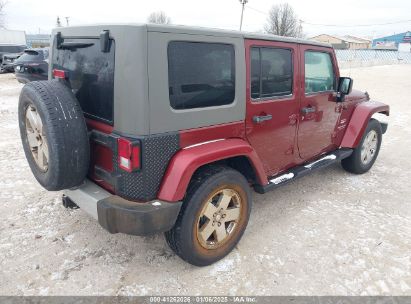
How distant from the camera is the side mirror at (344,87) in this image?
13.2 ft

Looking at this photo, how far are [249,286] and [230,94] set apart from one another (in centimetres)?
155

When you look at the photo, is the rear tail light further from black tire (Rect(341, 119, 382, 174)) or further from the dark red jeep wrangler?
black tire (Rect(341, 119, 382, 174))

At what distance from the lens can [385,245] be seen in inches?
125

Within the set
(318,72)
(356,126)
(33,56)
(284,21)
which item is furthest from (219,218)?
(284,21)

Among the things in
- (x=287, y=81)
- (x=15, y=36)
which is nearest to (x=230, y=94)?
(x=287, y=81)

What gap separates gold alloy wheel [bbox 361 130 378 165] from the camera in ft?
15.9

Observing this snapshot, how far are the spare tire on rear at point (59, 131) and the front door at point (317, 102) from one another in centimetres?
228

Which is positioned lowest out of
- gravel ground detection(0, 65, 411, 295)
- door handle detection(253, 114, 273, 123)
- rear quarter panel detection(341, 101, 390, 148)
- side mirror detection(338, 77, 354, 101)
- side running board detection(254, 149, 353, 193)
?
gravel ground detection(0, 65, 411, 295)

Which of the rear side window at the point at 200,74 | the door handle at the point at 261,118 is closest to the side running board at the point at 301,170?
the door handle at the point at 261,118

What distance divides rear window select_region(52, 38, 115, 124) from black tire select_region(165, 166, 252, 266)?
83 cm

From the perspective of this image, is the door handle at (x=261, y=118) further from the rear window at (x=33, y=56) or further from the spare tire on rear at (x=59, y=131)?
the rear window at (x=33, y=56)

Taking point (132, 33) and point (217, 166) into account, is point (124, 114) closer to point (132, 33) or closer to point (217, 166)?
point (132, 33)

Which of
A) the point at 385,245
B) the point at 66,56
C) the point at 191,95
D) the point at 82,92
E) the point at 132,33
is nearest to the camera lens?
the point at 132,33

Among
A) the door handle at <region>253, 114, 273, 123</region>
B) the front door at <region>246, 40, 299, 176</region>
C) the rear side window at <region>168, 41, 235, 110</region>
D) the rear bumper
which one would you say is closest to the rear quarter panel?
the front door at <region>246, 40, 299, 176</region>
